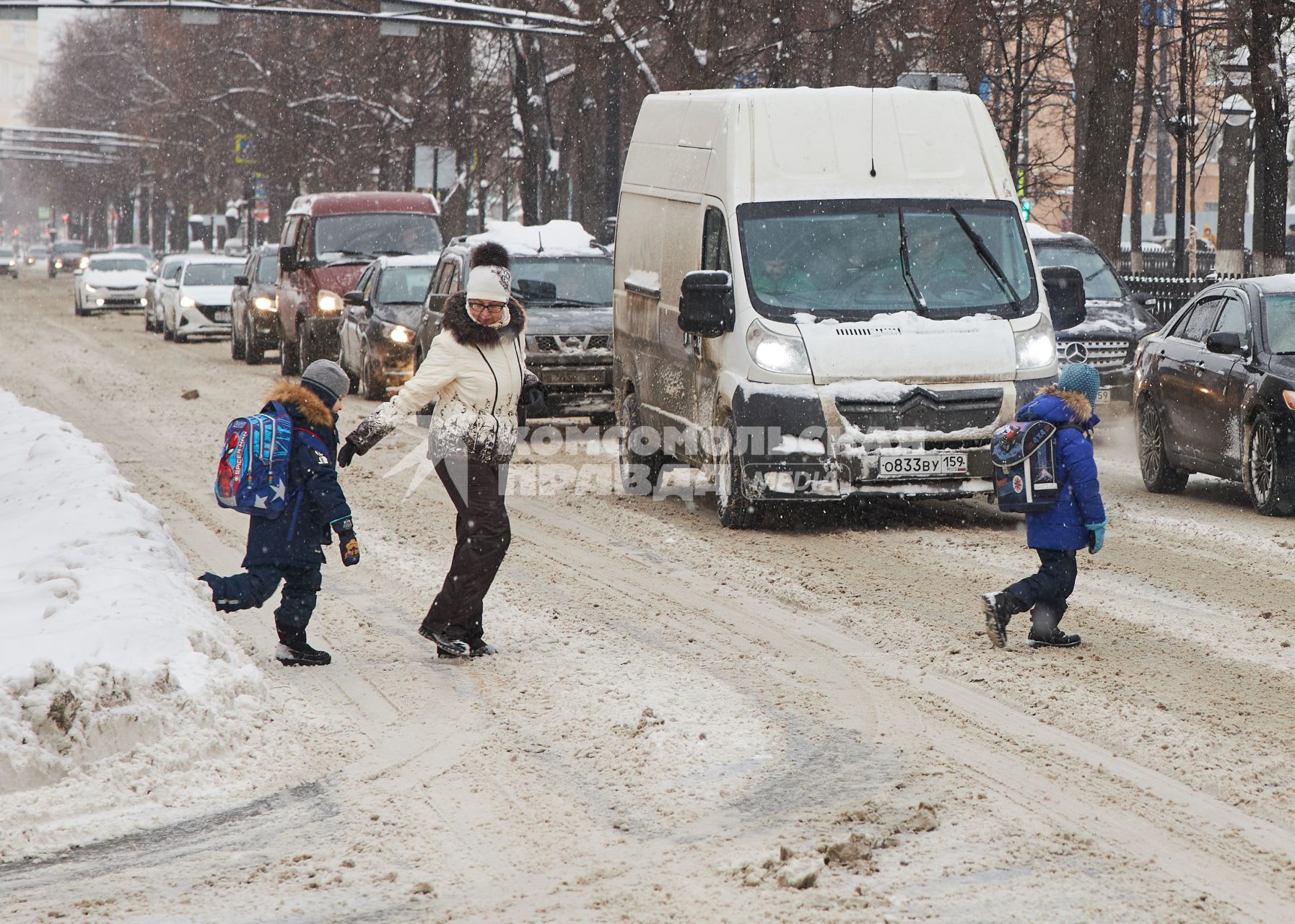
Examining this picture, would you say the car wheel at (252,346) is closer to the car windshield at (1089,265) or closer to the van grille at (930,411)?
the car windshield at (1089,265)

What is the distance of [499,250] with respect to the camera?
27.4 feet

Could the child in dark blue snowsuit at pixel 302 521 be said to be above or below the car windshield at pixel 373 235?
below

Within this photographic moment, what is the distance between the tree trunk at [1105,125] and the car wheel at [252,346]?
12192 millimetres

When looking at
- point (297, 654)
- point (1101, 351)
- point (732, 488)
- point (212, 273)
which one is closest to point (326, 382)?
point (297, 654)

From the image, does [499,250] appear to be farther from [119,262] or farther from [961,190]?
[119,262]

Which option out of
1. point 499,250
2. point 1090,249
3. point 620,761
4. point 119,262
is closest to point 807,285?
point 499,250

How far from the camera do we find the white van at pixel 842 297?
11344 mm

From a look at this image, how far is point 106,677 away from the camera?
623 cm

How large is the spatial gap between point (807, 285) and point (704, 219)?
3.07 ft

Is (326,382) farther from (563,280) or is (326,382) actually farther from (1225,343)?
(563,280)

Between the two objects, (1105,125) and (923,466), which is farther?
(1105,125)

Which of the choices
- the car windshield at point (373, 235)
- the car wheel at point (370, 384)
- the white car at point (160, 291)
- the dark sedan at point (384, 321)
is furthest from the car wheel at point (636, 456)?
the white car at point (160, 291)

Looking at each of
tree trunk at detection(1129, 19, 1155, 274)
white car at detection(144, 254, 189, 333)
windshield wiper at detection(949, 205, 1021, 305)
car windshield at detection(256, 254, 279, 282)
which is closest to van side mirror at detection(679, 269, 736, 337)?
windshield wiper at detection(949, 205, 1021, 305)

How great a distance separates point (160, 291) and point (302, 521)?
1235 inches
